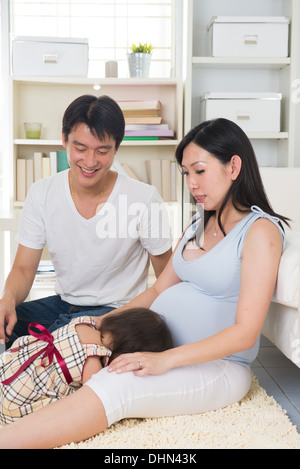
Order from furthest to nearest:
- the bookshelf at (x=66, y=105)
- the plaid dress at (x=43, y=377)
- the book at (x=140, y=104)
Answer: the bookshelf at (x=66, y=105), the book at (x=140, y=104), the plaid dress at (x=43, y=377)

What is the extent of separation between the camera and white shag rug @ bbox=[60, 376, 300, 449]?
1.39 meters

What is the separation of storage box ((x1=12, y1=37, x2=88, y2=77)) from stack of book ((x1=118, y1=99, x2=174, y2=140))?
33 centimetres

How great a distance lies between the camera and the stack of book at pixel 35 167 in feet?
10.9

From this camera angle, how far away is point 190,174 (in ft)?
5.31

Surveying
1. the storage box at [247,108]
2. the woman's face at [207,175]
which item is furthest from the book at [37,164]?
the woman's face at [207,175]

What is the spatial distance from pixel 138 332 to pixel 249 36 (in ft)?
7.18

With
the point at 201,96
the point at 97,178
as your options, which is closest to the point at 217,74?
the point at 201,96

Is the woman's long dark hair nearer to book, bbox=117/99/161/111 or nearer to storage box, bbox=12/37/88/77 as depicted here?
book, bbox=117/99/161/111

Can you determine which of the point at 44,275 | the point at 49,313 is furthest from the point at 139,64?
the point at 49,313

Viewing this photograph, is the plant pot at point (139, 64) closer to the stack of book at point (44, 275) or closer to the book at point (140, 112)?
the book at point (140, 112)

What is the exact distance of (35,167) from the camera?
3.32 metres

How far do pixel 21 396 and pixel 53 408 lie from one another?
19 cm

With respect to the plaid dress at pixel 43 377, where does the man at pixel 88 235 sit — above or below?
above

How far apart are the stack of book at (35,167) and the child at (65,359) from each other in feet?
6.20
